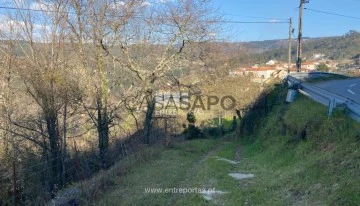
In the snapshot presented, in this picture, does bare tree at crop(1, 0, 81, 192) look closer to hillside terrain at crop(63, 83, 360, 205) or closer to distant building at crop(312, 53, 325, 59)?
hillside terrain at crop(63, 83, 360, 205)

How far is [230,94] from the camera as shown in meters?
34.2

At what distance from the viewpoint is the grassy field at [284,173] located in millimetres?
6555

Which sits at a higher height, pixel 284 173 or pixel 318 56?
pixel 318 56

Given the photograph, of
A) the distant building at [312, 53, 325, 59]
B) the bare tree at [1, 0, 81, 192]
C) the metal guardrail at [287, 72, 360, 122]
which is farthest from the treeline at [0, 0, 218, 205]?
the distant building at [312, 53, 325, 59]

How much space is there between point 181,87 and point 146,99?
2.24m

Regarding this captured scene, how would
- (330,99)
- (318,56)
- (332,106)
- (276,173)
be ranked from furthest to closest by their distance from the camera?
(318,56)
(330,99)
(332,106)
(276,173)

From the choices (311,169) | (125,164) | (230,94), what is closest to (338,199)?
(311,169)

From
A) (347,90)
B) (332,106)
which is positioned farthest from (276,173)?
(347,90)

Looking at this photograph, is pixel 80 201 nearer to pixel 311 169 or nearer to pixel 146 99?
pixel 311 169

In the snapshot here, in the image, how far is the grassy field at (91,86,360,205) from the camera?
655 cm

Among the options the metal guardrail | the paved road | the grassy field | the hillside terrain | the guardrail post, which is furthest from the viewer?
the paved road

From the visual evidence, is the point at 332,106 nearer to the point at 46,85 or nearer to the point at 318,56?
the point at 46,85

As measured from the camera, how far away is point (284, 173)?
895cm

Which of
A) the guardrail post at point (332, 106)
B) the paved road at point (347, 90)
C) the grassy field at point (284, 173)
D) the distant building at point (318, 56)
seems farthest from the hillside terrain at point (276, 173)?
the distant building at point (318, 56)
